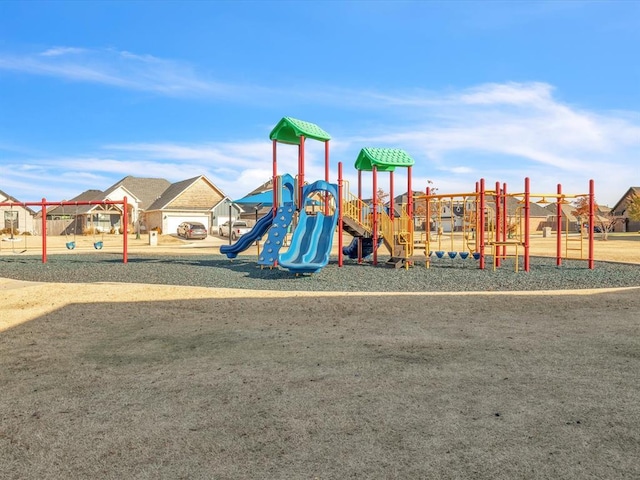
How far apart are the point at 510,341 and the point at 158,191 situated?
59.3m

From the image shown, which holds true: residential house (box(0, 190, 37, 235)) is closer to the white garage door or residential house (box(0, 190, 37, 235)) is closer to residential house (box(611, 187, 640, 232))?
the white garage door

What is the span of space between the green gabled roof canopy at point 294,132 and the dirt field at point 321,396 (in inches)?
360

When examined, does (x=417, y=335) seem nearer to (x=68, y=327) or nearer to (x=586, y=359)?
(x=586, y=359)

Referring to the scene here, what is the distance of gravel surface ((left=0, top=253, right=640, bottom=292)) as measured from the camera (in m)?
12.6

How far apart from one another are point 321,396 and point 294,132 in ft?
Result: 43.8

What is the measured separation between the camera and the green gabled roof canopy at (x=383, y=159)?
58.3 ft

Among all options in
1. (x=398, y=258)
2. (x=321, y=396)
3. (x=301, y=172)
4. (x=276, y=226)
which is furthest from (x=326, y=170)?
(x=321, y=396)

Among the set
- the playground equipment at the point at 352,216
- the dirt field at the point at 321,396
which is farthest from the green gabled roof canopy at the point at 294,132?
the dirt field at the point at 321,396

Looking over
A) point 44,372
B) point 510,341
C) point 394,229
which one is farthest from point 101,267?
point 510,341

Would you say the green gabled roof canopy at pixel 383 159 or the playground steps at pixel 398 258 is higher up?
the green gabled roof canopy at pixel 383 159

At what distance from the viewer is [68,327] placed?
759 centimetres

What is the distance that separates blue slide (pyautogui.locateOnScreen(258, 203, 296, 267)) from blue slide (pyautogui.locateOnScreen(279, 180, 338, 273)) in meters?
0.36

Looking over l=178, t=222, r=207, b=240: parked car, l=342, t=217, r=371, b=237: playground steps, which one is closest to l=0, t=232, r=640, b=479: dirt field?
l=342, t=217, r=371, b=237: playground steps

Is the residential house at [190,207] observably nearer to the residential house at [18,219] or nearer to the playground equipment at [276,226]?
the residential house at [18,219]
